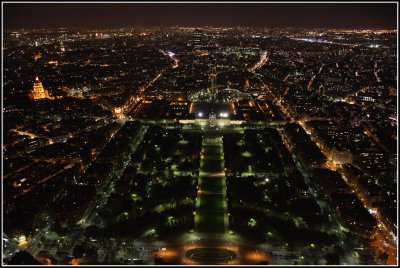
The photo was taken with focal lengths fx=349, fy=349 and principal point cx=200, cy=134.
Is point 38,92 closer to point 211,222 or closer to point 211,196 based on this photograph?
point 211,196

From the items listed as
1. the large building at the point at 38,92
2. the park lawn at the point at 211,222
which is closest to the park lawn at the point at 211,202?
the park lawn at the point at 211,222

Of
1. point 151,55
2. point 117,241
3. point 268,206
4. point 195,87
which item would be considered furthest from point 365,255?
point 151,55

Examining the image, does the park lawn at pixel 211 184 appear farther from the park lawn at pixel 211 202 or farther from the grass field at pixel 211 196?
the park lawn at pixel 211 202

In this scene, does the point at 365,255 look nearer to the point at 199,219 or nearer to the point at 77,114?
the point at 199,219

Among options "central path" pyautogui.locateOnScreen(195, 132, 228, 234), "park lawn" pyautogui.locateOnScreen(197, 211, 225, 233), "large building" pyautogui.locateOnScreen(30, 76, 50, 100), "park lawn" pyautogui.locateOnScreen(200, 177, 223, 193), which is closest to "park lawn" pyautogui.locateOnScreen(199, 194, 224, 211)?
"central path" pyautogui.locateOnScreen(195, 132, 228, 234)

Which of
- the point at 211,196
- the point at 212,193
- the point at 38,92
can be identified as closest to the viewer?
the point at 211,196

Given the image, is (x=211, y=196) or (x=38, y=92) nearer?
(x=211, y=196)

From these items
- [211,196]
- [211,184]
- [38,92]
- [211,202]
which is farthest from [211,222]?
[38,92]

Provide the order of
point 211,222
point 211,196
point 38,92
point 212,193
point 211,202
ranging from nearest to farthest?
1. point 211,222
2. point 211,202
3. point 211,196
4. point 212,193
5. point 38,92
